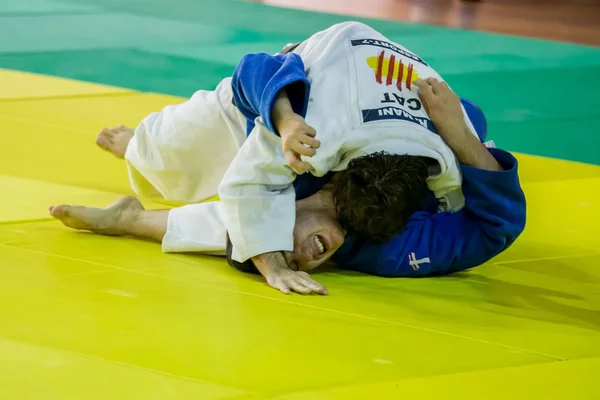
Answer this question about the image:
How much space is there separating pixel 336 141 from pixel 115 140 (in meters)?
1.40

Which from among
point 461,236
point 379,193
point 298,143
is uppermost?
point 298,143

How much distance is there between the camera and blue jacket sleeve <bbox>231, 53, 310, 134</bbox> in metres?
2.94

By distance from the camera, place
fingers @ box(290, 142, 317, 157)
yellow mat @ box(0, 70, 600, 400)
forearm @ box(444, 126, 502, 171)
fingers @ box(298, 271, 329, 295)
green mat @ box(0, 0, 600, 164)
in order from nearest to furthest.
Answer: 1. yellow mat @ box(0, 70, 600, 400)
2. fingers @ box(290, 142, 317, 157)
3. fingers @ box(298, 271, 329, 295)
4. forearm @ box(444, 126, 502, 171)
5. green mat @ box(0, 0, 600, 164)

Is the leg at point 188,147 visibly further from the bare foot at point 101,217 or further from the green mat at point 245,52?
the green mat at point 245,52

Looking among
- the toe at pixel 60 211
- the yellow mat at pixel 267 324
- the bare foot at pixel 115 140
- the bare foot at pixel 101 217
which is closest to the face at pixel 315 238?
the yellow mat at pixel 267 324

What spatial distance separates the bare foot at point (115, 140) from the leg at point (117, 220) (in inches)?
29.6

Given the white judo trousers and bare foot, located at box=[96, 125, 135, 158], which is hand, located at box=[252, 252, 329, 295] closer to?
the white judo trousers

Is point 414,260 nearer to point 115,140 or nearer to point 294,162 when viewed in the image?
point 294,162

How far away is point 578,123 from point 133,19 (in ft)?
12.0

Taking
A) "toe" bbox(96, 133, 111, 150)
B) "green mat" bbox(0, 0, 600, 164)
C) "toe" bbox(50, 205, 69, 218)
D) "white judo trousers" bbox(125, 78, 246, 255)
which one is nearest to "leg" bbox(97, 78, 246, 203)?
"white judo trousers" bbox(125, 78, 246, 255)

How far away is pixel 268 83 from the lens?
297 centimetres

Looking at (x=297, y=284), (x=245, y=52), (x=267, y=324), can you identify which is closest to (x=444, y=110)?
(x=297, y=284)

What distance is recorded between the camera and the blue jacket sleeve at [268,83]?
9.65 ft

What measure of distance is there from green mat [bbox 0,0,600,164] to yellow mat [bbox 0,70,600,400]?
1.83m
